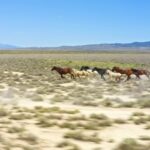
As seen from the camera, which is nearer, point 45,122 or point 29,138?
point 29,138

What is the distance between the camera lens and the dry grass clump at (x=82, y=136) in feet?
42.0

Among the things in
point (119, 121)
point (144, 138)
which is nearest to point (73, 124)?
point (119, 121)

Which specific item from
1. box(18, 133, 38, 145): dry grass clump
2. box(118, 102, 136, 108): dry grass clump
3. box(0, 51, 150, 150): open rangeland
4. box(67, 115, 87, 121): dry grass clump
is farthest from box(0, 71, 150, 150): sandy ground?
box(67, 115, 87, 121): dry grass clump

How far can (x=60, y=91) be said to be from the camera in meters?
28.7

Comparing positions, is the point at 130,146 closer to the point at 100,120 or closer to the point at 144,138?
the point at 144,138

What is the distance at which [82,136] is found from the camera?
13141 mm

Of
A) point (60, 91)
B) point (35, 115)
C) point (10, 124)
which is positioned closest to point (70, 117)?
point (35, 115)

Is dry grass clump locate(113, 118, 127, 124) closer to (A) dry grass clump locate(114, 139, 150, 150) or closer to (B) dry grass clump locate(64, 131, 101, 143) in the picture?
(B) dry grass clump locate(64, 131, 101, 143)

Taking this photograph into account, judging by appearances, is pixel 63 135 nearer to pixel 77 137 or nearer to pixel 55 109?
pixel 77 137

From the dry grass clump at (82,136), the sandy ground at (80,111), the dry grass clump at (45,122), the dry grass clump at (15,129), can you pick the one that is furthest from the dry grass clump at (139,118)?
the dry grass clump at (15,129)

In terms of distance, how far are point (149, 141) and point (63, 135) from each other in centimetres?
245

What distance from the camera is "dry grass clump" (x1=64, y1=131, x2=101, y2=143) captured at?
12805mm

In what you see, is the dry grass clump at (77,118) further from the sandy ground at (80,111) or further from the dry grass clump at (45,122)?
the dry grass clump at (45,122)

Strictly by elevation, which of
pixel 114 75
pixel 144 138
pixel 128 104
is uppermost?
pixel 144 138
